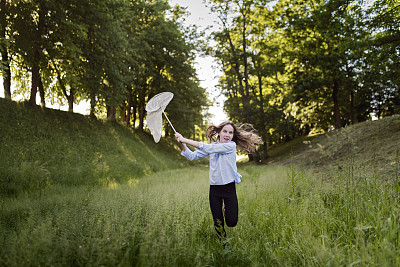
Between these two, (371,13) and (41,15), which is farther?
(41,15)

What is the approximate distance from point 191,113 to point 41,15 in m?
18.7

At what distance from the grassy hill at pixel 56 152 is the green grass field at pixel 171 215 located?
0.06 metres

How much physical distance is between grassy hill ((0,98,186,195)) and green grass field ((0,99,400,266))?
62 mm

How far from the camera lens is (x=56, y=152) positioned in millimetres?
12086

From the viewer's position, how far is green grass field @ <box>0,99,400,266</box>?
266 cm

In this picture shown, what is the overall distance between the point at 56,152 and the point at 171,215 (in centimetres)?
1038

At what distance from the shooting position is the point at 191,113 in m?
29.5

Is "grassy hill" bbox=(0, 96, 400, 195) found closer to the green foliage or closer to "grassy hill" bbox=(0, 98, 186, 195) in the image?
"grassy hill" bbox=(0, 98, 186, 195)

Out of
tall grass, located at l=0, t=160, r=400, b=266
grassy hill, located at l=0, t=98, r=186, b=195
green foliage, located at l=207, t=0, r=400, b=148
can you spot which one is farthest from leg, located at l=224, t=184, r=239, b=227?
green foliage, located at l=207, t=0, r=400, b=148

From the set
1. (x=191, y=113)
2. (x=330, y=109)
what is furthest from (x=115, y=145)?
(x=330, y=109)

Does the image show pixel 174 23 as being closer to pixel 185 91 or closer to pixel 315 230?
pixel 185 91

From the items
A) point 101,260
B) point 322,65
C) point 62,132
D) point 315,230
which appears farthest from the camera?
point 322,65

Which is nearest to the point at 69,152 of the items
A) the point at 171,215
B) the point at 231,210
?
the point at 171,215

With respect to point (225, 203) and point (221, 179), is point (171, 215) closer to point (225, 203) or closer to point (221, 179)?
point (225, 203)
